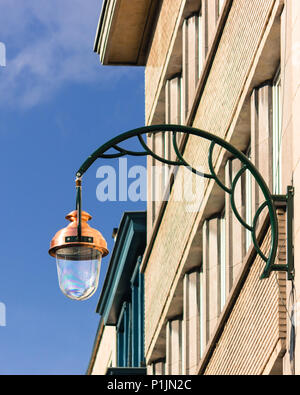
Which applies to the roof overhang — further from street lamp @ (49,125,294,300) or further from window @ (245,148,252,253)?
street lamp @ (49,125,294,300)

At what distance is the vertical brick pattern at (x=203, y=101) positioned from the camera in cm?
1908

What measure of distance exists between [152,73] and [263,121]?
1203 centimetres

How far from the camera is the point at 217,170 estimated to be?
21484 millimetres

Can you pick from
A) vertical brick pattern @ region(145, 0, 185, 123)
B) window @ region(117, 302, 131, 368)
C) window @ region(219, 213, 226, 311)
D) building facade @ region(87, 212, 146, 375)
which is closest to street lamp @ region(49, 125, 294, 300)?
window @ region(219, 213, 226, 311)

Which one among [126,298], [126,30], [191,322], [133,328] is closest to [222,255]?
[191,322]

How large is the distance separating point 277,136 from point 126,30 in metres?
14.6

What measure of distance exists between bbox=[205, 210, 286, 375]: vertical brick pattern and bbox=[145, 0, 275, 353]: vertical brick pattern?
9.21 ft

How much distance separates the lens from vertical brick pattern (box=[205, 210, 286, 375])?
1579 cm

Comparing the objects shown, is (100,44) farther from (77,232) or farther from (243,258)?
(77,232)

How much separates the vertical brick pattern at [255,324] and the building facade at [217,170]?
19mm

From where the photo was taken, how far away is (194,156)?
24.1 m

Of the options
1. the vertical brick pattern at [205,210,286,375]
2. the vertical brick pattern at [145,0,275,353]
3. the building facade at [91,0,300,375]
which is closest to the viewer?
the vertical brick pattern at [205,210,286,375]

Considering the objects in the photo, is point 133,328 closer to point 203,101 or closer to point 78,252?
point 203,101

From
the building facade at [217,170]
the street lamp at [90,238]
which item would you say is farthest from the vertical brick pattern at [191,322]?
the street lamp at [90,238]
